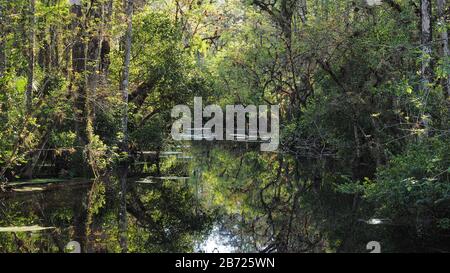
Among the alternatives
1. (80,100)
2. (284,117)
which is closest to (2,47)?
(80,100)

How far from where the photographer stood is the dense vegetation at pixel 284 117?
11891mm

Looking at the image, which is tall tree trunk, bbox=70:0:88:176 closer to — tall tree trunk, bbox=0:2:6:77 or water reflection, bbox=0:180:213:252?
water reflection, bbox=0:180:213:252

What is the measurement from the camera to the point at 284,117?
106 feet

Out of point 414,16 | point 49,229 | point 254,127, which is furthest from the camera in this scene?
point 254,127

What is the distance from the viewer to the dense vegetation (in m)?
11.9

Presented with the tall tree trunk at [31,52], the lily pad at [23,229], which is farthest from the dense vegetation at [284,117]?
the lily pad at [23,229]

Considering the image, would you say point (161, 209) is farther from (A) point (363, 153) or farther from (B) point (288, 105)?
(B) point (288, 105)

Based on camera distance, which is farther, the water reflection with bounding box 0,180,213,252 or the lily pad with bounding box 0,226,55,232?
the lily pad with bounding box 0,226,55,232

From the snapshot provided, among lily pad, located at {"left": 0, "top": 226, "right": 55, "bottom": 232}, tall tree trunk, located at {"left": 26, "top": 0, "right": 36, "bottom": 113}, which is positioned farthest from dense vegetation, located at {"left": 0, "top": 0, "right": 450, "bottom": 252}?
lily pad, located at {"left": 0, "top": 226, "right": 55, "bottom": 232}

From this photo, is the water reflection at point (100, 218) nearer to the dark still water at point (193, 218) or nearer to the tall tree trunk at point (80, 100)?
the dark still water at point (193, 218)

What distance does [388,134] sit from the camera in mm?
19031

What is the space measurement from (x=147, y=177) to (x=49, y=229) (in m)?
8.22
